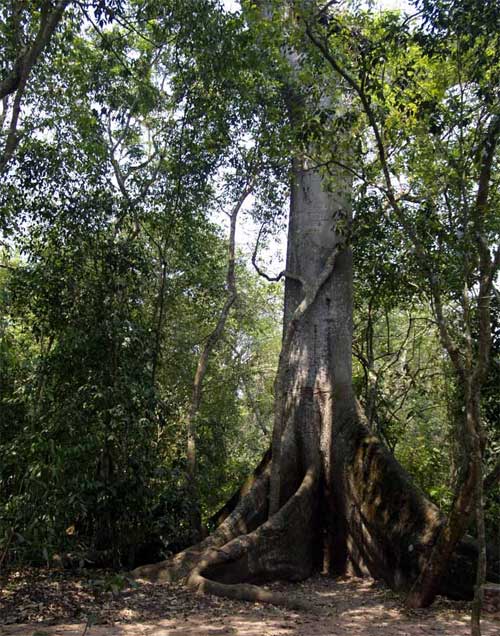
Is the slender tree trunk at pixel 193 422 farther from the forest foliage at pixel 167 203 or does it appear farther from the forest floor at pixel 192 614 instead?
the forest floor at pixel 192 614

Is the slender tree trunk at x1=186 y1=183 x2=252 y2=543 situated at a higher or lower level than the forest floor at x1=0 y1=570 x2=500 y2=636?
higher

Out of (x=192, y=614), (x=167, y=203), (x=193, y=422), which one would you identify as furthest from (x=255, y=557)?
(x=167, y=203)

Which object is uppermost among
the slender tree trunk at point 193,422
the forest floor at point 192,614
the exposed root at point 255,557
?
the slender tree trunk at point 193,422

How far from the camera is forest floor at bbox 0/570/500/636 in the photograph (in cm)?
537

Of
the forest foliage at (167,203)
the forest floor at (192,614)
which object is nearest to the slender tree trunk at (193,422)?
the forest foliage at (167,203)

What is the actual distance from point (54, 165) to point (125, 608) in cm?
570

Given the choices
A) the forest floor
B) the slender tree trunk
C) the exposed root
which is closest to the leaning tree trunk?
the exposed root

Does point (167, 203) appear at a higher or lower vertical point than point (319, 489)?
higher

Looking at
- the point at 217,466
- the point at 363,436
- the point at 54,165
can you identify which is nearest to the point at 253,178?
the point at 54,165

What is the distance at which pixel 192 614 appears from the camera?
5.85 m

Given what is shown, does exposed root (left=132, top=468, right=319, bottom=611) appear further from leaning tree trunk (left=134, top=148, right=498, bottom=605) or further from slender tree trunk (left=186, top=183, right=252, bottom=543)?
slender tree trunk (left=186, top=183, right=252, bottom=543)

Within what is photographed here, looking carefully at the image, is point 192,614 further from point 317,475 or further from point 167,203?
point 167,203

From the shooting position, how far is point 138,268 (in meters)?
8.45

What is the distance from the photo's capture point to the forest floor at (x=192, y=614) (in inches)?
211
